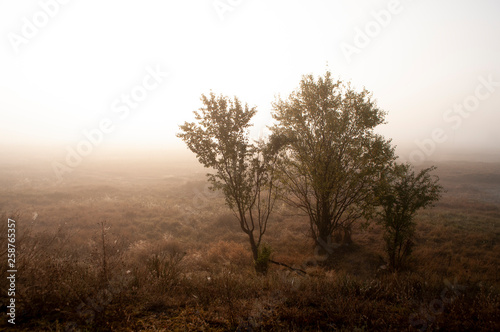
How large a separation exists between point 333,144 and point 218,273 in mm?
9867

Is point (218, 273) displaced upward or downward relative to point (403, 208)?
downward

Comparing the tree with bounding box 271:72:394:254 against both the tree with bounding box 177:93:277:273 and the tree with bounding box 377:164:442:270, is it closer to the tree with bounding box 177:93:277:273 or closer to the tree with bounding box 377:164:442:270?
the tree with bounding box 377:164:442:270

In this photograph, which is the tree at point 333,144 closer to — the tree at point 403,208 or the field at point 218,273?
Result: the tree at point 403,208

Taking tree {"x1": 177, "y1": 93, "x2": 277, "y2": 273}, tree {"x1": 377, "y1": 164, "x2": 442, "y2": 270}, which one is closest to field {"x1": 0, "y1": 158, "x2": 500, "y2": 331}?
tree {"x1": 377, "y1": 164, "x2": 442, "y2": 270}

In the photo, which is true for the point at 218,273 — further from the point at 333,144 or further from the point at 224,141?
the point at 333,144

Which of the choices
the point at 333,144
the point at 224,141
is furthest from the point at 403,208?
the point at 224,141

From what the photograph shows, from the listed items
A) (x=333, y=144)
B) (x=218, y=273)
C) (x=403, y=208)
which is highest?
(x=333, y=144)

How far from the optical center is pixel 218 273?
10031 millimetres

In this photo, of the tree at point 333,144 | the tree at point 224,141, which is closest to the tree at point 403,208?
the tree at point 333,144

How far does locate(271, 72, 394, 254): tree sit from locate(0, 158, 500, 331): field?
4432mm

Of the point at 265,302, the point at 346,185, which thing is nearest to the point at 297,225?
the point at 346,185

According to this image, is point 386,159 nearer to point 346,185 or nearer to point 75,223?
point 346,185

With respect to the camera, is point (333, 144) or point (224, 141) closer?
point (224, 141)

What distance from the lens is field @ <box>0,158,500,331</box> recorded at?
396 cm
